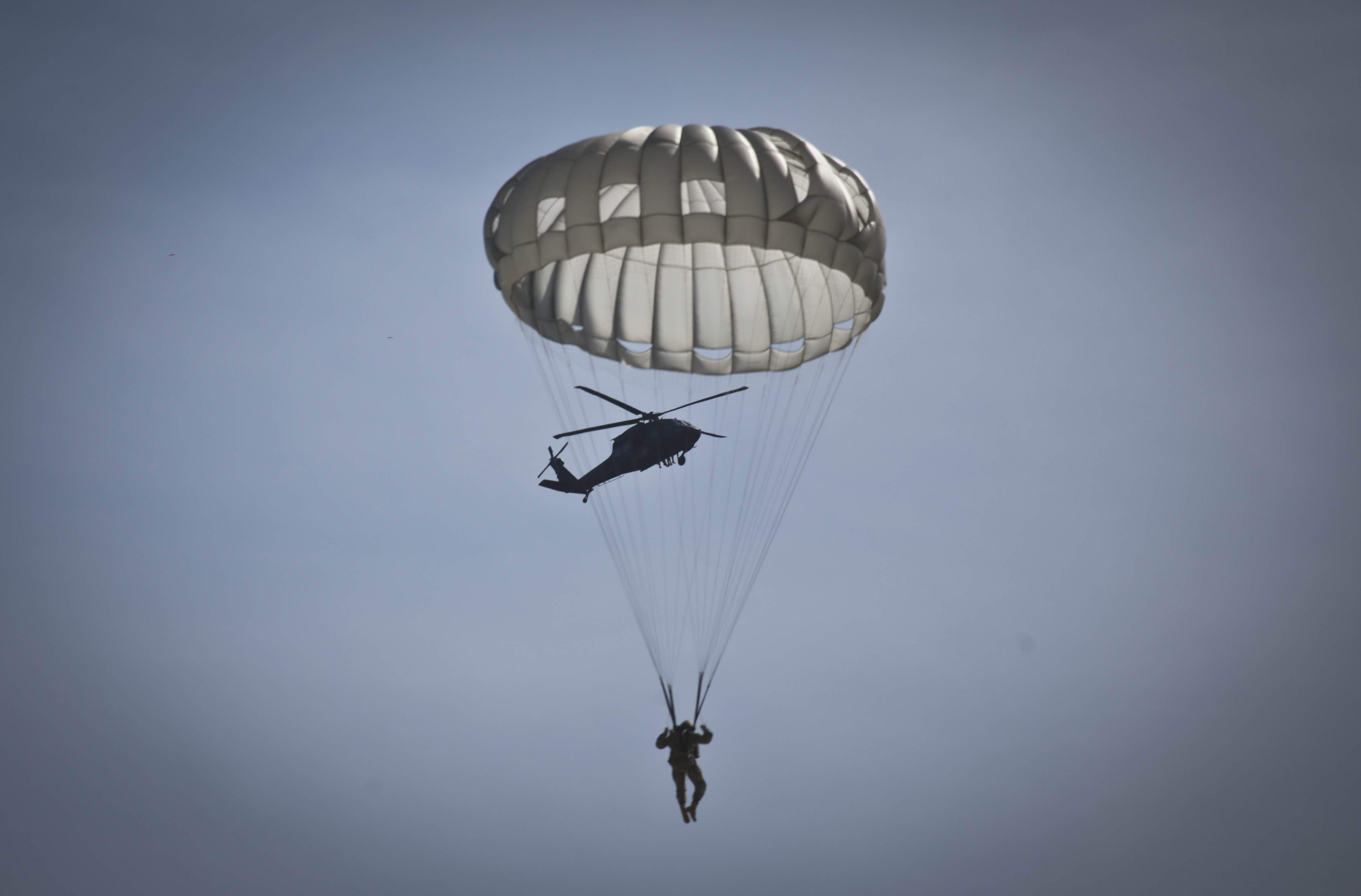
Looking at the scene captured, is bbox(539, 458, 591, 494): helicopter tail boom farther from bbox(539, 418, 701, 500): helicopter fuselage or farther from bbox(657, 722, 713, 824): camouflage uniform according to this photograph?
bbox(657, 722, 713, 824): camouflage uniform

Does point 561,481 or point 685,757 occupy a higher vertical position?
point 561,481

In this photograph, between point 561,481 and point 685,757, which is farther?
point 561,481

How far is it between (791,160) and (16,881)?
7741 cm

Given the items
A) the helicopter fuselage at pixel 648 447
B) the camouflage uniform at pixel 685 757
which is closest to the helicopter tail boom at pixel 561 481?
the helicopter fuselage at pixel 648 447

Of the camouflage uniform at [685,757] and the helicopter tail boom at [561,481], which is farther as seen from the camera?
the helicopter tail boom at [561,481]

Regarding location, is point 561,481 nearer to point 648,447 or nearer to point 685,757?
point 648,447

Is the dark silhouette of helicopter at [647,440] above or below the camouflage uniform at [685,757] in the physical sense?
above

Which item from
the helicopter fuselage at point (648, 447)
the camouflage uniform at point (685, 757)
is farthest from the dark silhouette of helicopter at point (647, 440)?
the camouflage uniform at point (685, 757)

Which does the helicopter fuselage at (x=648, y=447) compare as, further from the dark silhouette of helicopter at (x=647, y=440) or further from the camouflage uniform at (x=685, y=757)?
the camouflage uniform at (x=685, y=757)

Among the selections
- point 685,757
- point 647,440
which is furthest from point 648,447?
point 685,757

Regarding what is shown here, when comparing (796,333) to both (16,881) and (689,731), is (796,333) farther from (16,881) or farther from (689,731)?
(16,881)

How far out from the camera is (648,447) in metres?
19.1

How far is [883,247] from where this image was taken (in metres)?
17.5

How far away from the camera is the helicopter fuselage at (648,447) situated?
62.1ft
